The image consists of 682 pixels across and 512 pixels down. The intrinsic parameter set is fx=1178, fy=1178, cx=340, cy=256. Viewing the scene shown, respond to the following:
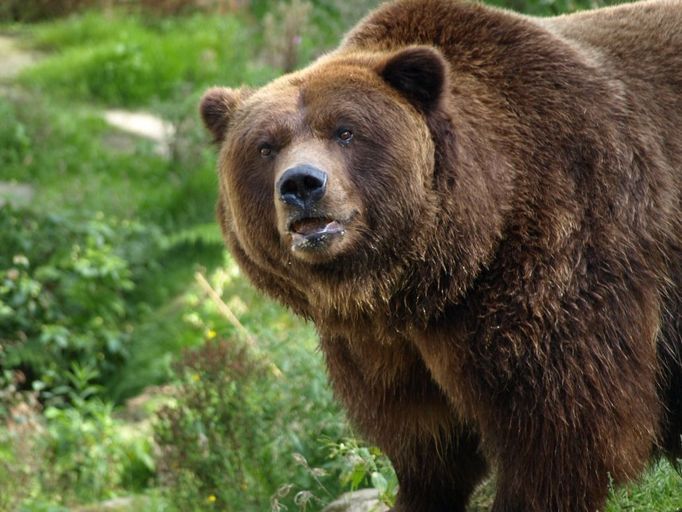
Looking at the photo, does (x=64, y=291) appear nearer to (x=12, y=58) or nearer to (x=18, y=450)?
(x=18, y=450)

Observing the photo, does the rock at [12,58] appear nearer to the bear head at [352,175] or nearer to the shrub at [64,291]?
the shrub at [64,291]

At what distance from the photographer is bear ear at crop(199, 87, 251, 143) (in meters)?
5.25

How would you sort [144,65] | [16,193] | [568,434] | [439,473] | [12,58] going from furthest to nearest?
[12,58] → [144,65] → [16,193] → [439,473] → [568,434]

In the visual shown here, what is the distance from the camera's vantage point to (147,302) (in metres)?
11.3

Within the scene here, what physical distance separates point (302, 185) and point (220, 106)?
927 mm

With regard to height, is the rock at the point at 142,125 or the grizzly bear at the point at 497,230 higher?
the grizzly bear at the point at 497,230

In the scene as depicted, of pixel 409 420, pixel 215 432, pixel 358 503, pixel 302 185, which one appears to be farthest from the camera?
pixel 215 432

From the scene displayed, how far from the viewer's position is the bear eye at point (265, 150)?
484cm

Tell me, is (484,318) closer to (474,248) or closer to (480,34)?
(474,248)

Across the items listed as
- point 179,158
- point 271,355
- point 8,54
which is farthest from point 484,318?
point 8,54

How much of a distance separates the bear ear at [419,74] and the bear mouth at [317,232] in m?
0.63

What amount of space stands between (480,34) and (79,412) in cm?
554

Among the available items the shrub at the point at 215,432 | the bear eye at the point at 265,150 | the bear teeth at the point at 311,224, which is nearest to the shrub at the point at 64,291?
the shrub at the point at 215,432

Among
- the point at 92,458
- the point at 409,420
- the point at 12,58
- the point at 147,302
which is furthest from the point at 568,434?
the point at 12,58
